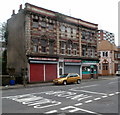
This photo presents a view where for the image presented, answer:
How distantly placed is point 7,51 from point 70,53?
11545 mm

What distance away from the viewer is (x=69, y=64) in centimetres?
2992

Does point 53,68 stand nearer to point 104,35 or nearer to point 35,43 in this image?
point 35,43

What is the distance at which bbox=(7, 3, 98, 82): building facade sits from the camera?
25.1m

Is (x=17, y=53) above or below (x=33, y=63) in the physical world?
above

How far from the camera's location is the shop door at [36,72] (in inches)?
974

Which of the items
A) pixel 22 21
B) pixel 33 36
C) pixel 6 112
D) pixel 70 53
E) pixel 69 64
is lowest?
pixel 6 112

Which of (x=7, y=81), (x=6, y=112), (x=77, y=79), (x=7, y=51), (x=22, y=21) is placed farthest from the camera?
(x=7, y=51)

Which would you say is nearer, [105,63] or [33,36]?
[33,36]

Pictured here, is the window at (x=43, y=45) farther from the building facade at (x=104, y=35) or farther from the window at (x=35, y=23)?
the building facade at (x=104, y=35)

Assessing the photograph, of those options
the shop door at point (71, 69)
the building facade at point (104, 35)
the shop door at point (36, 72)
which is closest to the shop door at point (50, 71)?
the shop door at point (36, 72)

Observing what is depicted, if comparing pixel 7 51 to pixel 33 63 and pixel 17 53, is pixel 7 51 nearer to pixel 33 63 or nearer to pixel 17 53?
pixel 17 53

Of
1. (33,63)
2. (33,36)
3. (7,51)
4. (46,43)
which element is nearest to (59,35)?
(46,43)

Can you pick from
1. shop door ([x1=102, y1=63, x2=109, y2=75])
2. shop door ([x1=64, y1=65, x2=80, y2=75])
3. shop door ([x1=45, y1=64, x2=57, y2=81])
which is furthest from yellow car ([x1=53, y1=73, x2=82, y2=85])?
shop door ([x1=102, y1=63, x2=109, y2=75])

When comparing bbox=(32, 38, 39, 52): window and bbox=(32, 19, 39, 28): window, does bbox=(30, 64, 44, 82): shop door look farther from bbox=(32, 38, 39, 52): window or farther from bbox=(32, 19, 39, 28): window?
bbox=(32, 19, 39, 28): window
